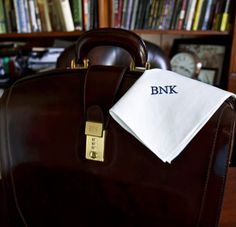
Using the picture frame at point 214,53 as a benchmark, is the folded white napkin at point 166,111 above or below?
above

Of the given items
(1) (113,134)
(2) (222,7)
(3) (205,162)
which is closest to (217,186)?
(3) (205,162)

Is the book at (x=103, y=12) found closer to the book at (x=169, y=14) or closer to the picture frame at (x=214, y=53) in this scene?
the book at (x=169, y=14)

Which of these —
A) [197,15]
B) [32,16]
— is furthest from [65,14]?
[197,15]

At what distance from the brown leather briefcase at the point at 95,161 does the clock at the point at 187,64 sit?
88cm

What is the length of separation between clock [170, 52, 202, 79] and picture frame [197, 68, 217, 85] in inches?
3.2

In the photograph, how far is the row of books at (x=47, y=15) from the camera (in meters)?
1.23

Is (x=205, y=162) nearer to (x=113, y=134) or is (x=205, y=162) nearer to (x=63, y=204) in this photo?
(x=113, y=134)

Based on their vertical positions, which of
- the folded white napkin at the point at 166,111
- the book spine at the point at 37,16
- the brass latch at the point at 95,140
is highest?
the book spine at the point at 37,16

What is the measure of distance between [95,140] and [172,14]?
39.5 inches

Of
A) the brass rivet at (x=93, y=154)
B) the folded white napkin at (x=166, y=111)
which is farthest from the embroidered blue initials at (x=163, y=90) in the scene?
the brass rivet at (x=93, y=154)

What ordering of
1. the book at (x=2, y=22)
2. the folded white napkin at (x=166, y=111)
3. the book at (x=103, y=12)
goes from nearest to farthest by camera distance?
the folded white napkin at (x=166, y=111), the book at (x=103, y=12), the book at (x=2, y=22)

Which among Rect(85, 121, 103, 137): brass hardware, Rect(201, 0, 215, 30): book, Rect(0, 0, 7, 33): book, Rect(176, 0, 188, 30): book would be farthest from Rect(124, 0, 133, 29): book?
Rect(85, 121, 103, 137): brass hardware

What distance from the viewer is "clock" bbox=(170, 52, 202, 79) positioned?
51.7 inches

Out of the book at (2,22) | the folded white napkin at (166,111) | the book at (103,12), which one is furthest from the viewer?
the book at (2,22)
